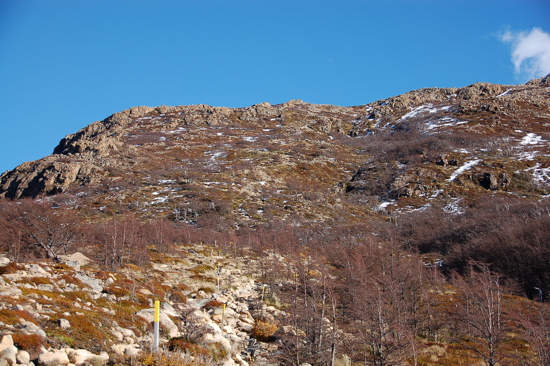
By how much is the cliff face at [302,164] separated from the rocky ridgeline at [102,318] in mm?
49917

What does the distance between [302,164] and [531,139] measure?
7614 cm

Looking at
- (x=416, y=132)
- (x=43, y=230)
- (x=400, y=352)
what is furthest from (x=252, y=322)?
(x=416, y=132)

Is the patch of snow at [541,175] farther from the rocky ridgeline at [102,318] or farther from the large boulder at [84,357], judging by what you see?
the large boulder at [84,357]

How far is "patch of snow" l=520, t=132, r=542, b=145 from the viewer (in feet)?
384

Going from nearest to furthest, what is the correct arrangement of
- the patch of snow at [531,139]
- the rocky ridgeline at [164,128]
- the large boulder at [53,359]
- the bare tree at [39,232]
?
the large boulder at [53,359]
the bare tree at [39,232]
the rocky ridgeline at [164,128]
the patch of snow at [531,139]

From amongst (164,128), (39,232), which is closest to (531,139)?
(39,232)

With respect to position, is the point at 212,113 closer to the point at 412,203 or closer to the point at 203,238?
the point at 412,203

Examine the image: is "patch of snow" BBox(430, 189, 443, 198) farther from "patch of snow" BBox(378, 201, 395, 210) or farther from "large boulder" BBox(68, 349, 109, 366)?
"large boulder" BBox(68, 349, 109, 366)

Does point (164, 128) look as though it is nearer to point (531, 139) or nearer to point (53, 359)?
point (531, 139)

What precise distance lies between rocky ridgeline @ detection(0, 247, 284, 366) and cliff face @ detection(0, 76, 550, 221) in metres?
49.9

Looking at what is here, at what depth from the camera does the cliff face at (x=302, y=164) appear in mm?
85250

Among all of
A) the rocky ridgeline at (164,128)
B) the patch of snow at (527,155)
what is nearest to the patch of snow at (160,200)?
the rocky ridgeline at (164,128)

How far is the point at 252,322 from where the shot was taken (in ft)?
Result: 61.2

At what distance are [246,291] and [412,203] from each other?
72794 millimetres
